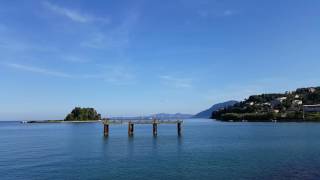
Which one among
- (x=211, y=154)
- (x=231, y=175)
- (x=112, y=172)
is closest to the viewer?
(x=231, y=175)

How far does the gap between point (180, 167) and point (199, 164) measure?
361 centimetres

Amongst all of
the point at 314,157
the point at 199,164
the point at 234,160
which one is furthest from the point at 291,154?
the point at 199,164

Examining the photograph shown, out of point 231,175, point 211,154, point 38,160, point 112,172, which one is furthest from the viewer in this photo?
point 211,154

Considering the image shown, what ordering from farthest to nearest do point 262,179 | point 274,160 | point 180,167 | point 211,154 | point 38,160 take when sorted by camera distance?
1. point 211,154
2. point 38,160
3. point 274,160
4. point 180,167
5. point 262,179

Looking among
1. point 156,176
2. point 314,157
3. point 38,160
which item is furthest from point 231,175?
point 38,160

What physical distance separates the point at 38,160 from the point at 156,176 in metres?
25.1

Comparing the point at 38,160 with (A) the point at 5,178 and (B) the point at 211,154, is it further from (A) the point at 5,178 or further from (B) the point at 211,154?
(B) the point at 211,154

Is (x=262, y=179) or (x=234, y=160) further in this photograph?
(x=234, y=160)

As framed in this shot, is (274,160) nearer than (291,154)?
Yes

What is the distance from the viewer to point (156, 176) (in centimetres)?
4822

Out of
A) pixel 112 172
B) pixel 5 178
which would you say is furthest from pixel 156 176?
pixel 5 178

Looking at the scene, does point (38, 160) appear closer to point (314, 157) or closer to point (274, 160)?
Result: point (274, 160)

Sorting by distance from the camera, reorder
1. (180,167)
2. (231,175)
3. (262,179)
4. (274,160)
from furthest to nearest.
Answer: (274,160)
(180,167)
(231,175)
(262,179)

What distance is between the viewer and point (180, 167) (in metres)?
55.0
